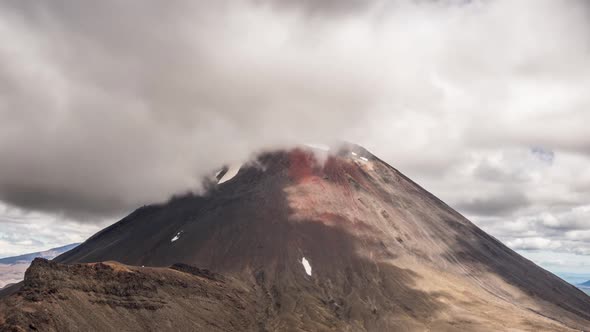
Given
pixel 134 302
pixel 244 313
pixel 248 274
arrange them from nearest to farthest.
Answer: pixel 134 302, pixel 244 313, pixel 248 274

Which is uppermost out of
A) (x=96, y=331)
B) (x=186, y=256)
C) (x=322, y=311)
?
(x=186, y=256)

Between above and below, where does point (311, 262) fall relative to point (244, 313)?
above

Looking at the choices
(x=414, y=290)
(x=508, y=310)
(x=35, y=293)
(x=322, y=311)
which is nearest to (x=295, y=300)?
(x=322, y=311)

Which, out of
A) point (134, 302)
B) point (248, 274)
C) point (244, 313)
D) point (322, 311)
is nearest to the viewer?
point (134, 302)

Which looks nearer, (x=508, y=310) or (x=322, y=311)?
(x=322, y=311)

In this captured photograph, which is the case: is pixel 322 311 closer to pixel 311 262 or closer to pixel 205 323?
pixel 311 262

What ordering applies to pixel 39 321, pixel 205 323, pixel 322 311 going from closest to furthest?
pixel 39 321 → pixel 205 323 → pixel 322 311

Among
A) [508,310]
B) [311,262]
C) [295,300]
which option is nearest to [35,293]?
[295,300]

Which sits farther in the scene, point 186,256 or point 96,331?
point 186,256

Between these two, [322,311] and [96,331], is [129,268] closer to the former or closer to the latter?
[96,331]
